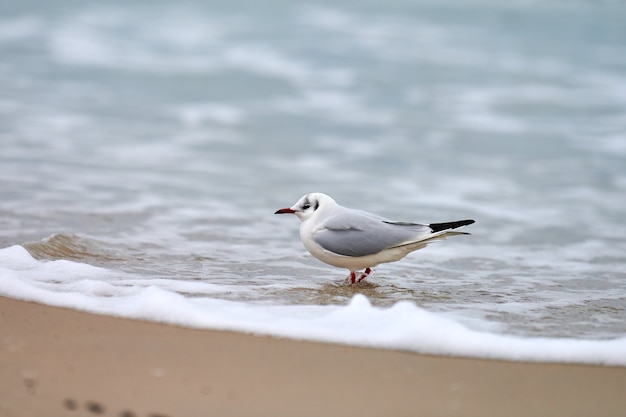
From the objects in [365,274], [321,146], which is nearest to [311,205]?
[365,274]

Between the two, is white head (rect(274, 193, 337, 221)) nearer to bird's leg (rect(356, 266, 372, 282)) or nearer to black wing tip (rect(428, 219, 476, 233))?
bird's leg (rect(356, 266, 372, 282))

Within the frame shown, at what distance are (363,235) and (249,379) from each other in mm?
1830

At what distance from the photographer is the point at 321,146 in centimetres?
1030

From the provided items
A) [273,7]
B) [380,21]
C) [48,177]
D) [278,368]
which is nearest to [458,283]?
[278,368]

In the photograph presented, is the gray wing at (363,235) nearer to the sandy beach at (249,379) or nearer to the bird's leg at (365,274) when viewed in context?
the bird's leg at (365,274)

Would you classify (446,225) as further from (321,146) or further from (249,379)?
(321,146)

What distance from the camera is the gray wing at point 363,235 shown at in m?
5.00

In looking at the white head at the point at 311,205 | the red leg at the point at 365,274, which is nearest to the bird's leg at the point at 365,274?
the red leg at the point at 365,274

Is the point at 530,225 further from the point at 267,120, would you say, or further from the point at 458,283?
the point at 267,120

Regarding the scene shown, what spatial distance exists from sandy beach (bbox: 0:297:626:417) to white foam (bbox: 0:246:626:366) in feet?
0.26

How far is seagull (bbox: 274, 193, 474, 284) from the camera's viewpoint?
5.00 meters

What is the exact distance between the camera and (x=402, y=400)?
3.19m

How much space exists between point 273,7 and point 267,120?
273 inches

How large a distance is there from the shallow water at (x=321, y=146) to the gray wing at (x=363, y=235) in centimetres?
24
